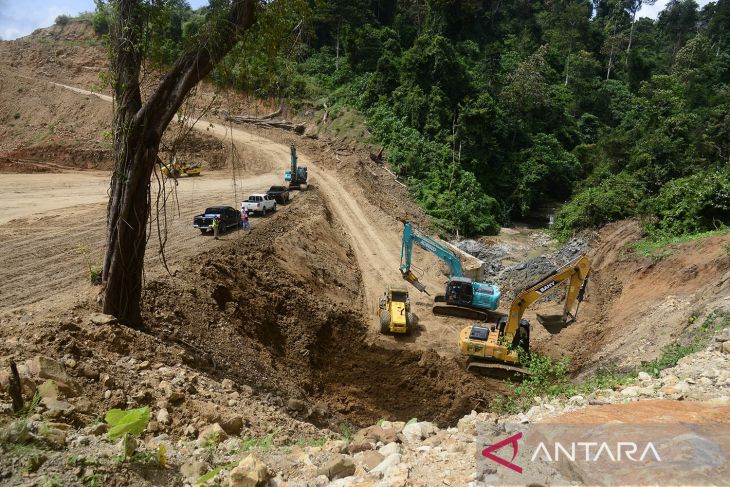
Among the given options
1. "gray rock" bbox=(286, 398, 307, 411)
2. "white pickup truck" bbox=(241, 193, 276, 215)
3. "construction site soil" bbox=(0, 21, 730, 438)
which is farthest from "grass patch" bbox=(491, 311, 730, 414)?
"white pickup truck" bbox=(241, 193, 276, 215)

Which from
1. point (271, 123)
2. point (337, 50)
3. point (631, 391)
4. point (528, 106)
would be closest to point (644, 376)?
point (631, 391)

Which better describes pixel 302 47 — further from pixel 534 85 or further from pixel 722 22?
pixel 722 22

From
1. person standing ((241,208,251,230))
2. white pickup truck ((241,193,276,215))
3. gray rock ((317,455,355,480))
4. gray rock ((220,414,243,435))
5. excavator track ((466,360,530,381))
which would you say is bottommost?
excavator track ((466,360,530,381))

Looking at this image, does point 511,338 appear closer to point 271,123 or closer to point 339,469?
point 339,469

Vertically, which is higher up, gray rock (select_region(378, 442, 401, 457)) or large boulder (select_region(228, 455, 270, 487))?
large boulder (select_region(228, 455, 270, 487))

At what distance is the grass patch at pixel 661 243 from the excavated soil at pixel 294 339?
12.0m

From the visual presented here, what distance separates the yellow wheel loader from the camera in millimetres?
20344

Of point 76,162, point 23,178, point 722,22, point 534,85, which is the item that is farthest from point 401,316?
point 722,22

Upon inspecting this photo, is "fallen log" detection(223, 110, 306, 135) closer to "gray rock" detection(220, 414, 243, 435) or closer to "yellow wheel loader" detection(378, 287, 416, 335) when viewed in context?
"yellow wheel loader" detection(378, 287, 416, 335)

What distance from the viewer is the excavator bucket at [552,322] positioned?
2220 centimetres

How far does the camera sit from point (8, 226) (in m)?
23.8

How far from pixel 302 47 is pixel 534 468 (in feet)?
31.6

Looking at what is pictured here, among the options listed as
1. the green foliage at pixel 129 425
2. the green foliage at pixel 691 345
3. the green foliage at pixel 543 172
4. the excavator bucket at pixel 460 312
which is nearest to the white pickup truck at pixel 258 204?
the excavator bucket at pixel 460 312

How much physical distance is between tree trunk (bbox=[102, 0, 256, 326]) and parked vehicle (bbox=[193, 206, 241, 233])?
11.1 meters
